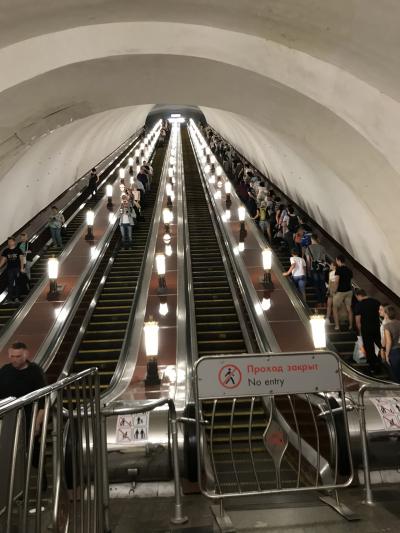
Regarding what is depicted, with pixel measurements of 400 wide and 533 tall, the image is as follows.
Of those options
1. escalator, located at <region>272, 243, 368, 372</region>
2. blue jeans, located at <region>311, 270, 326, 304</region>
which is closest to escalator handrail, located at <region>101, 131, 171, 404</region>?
escalator, located at <region>272, 243, 368, 372</region>

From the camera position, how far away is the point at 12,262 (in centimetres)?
1112

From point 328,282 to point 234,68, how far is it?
15.2 feet

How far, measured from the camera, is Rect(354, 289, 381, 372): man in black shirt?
25.3 feet

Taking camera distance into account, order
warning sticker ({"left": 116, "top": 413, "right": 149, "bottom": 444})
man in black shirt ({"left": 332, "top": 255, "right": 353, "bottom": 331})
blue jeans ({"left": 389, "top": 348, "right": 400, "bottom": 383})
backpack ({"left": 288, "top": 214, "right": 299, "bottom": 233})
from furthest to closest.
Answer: backpack ({"left": 288, "top": 214, "right": 299, "bottom": 233}) < man in black shirt ({"left": 332, "top": 255, "right": 353, "bottom": 331}) < blue jeans ({"left": 389, "top": 348, "right": 400, "bottom": 383}) < warning sticker ({"left": 116, "top": 413, "right": 149, "bottom": 444})

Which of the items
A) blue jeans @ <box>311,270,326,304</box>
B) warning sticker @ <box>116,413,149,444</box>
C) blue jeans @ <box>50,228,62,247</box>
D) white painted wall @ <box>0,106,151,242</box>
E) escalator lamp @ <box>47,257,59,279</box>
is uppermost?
white painted wall @ <box>0,106,151,242</box>

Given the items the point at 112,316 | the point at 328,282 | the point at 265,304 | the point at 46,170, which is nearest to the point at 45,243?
the point at 46,170

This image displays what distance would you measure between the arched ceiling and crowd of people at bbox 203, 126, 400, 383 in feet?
3.95

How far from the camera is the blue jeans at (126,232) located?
15430mm

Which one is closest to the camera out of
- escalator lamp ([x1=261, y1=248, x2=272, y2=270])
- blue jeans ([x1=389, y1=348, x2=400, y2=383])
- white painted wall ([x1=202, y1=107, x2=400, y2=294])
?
blue jeans ([x1=389, y1=348, x2=400, y2=383])

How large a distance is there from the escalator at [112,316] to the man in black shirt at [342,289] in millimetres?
3940

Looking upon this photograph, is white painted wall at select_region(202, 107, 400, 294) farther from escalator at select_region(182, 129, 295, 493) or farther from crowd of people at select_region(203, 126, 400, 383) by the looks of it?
escalator at select_region(182, 129, 295, 493)

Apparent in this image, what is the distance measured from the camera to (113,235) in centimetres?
1537

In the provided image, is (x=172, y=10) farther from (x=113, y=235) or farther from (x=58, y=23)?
(x=113, y=235)

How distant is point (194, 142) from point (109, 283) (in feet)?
101
